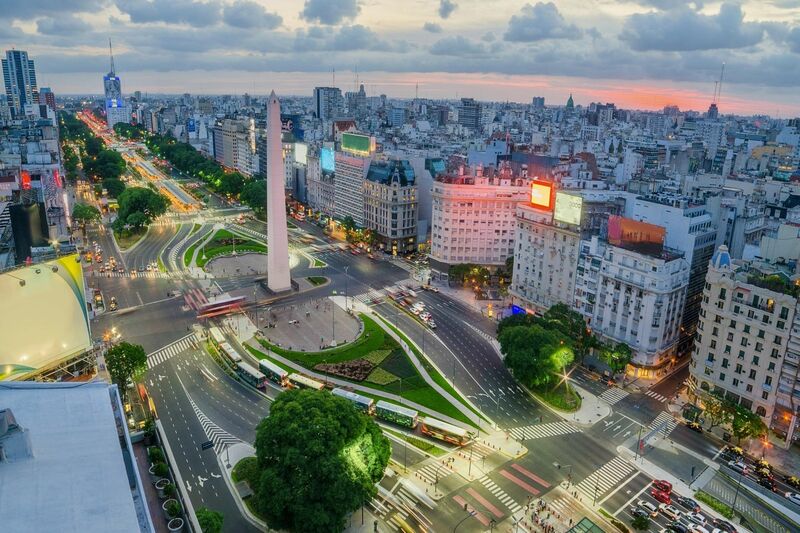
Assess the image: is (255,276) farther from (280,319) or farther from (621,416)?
(621,416)

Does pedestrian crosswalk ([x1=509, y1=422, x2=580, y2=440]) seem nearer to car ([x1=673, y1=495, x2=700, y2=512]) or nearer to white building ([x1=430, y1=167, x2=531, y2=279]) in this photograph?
car ([x1=673, y1=495, x2=700, y2=512])

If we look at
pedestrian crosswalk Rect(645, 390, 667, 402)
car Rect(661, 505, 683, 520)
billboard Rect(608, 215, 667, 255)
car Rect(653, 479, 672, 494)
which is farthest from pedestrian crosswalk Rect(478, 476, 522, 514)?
billboard Rect(608, 215, 667, 255)

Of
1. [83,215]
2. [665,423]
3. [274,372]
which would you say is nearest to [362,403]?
[274,372]

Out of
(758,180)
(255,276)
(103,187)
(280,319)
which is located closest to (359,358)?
(280,319)

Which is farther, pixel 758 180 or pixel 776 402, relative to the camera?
pixel 758 180

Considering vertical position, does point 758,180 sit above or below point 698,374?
above

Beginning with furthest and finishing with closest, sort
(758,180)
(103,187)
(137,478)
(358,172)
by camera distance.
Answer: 1. (103,187)
2. (358,172)
3. (758,180)
4. (137,478)

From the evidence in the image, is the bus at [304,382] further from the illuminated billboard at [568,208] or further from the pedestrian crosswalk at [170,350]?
the illuminated billboard at [568,208]
